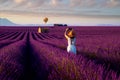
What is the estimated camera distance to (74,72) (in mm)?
5973

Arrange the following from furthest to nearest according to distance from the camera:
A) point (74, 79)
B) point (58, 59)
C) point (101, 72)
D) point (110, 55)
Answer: point (110, 55) → point (58, 59) → point (74, 79) → point (101, 72)

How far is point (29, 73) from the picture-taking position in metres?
9.61

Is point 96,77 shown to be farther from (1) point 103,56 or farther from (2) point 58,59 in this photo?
(1) point 103,56

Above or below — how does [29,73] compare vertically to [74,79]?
below

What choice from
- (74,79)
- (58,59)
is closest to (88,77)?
(74,79)

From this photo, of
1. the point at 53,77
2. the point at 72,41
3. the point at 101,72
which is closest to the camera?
the point at 101,72

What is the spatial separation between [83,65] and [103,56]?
14.8 feet

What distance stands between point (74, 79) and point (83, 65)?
371 mm

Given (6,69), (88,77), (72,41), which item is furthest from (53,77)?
(72,41)

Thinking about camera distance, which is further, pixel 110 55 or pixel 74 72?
pixel 110 55

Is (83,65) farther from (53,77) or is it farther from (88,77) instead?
(88,77)

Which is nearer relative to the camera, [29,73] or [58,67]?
[58,67]

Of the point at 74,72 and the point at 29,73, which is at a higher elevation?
the point at 74,72

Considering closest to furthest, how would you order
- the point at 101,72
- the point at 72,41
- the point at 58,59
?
1. the point at 101,72
2. the point at 58,59
3. the point at 72,41
